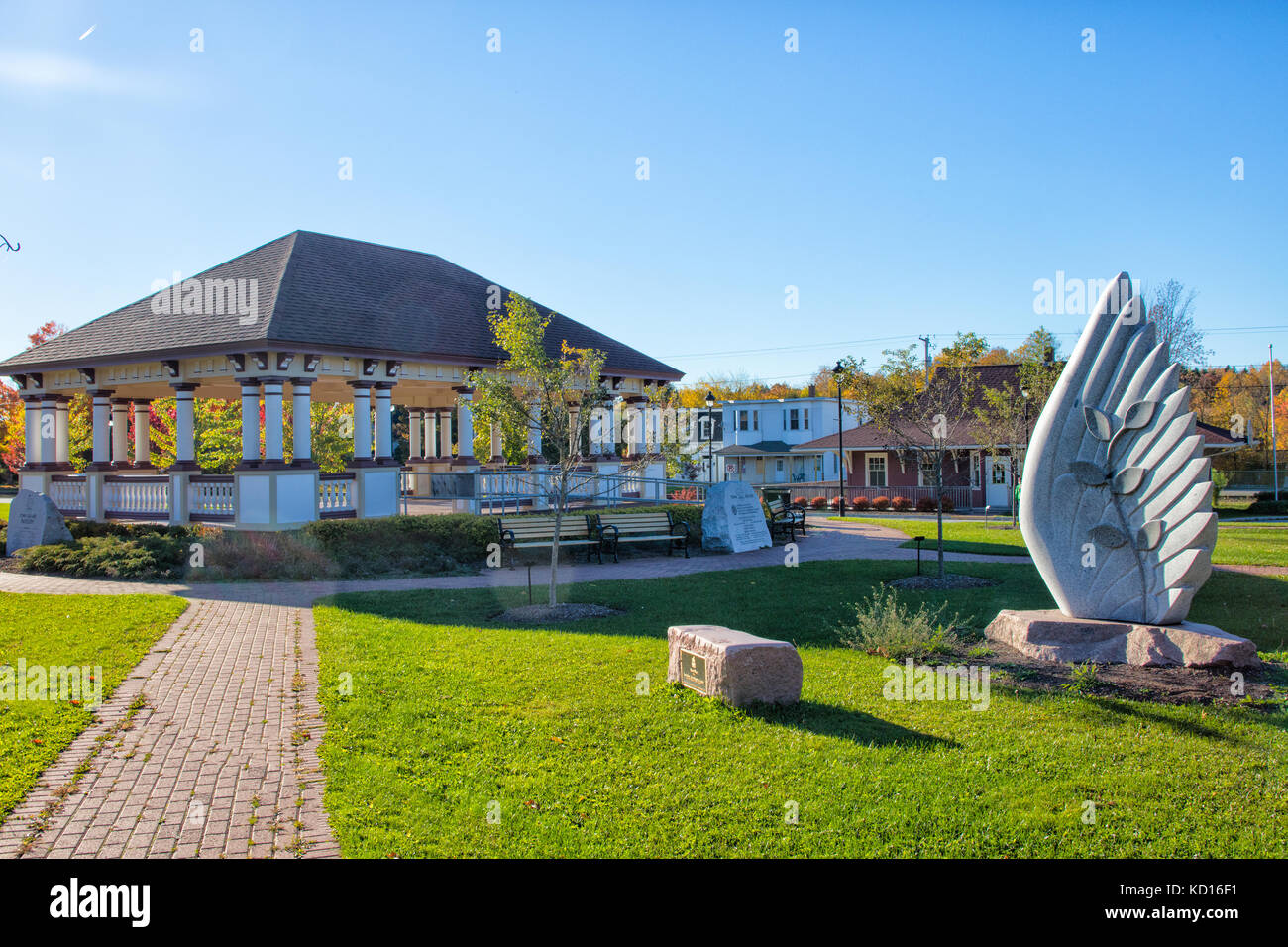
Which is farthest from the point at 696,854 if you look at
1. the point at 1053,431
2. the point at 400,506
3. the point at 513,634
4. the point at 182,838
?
the point at 400,506

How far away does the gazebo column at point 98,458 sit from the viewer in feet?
68.8

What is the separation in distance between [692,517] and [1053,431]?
11919 millimetres

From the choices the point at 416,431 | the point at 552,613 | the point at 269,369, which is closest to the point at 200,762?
the point at 552,613

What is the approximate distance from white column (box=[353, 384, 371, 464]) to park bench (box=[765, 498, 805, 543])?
9595 millimetres

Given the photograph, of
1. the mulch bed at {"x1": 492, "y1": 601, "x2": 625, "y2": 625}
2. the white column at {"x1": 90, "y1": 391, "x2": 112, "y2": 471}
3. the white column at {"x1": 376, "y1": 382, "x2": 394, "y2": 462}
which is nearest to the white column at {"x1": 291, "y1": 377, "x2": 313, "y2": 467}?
the white column at {"x1": 376, "y1": 382, "x2": 394, "y2": 462}

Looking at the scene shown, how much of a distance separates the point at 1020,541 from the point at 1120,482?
Answer: 44.0ft

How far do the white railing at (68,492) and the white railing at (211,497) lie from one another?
191 inches

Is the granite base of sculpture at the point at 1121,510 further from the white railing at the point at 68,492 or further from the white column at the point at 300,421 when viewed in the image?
the white railing at the point at 68,492

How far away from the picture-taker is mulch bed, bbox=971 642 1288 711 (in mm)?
7281

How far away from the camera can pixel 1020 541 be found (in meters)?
21.5

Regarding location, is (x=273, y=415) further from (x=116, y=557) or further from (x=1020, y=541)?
Result: (x=1020, y=541)

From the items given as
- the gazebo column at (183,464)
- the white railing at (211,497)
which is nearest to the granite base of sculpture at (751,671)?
the white railing at (211,497)

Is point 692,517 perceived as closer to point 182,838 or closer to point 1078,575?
point 1078,575

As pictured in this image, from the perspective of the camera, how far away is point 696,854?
14.9 ft
